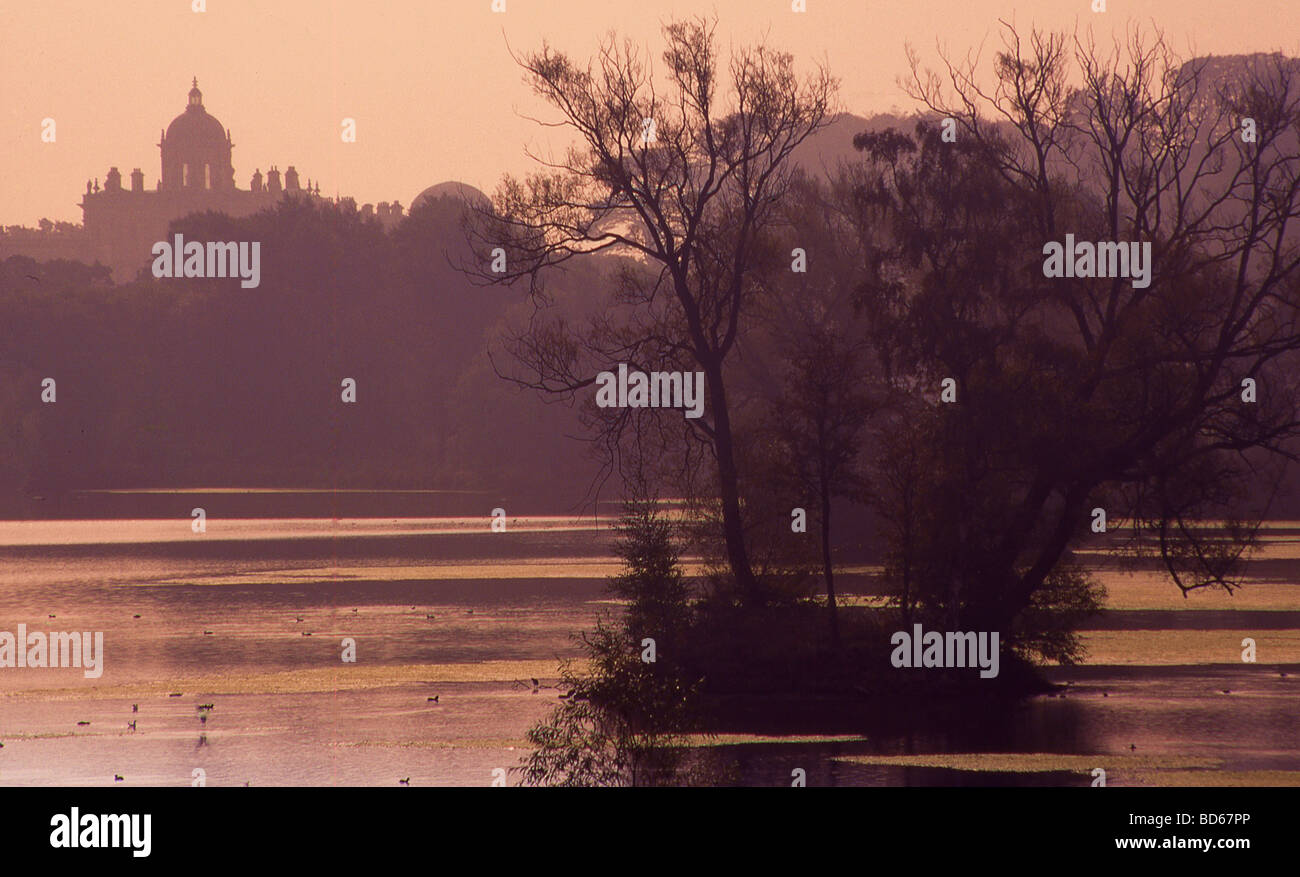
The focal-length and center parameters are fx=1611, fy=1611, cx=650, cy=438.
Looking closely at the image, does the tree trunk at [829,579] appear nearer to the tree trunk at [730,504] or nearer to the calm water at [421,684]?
the tree trunk at [730,504]

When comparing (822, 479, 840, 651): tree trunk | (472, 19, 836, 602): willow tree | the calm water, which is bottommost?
the calm water

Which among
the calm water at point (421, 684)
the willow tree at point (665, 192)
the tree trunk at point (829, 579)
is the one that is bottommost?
the calm water at point (421, 684)

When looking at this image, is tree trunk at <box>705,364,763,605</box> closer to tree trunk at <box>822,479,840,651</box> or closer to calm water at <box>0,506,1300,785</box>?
tree trunk at <box>822,479,840,651</box>

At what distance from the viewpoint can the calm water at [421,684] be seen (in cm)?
2873

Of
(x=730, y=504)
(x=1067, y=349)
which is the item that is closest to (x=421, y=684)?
(x=730, y=504)

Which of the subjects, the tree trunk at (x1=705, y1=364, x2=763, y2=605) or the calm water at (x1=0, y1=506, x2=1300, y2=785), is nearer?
the calm water at (x1=0, y1=506, x2=1300, y2=785)

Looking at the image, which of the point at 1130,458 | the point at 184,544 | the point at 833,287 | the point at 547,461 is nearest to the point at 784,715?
the point at 1130,458

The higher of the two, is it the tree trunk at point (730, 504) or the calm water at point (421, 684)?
the tree trunk at point (730, 504)

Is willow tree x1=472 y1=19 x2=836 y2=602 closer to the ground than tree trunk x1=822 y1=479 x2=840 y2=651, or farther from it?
farther from it

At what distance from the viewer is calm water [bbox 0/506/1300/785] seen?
28.7 m

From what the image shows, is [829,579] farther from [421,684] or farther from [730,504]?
[421,684]
